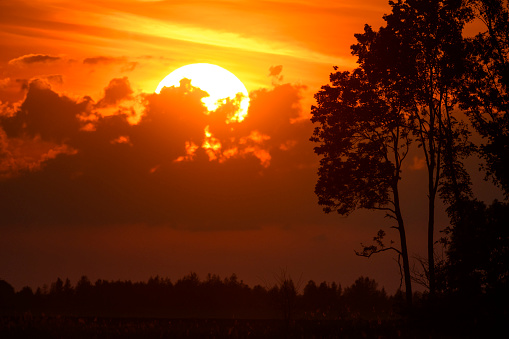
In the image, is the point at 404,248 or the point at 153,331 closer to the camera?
the point at 153,331

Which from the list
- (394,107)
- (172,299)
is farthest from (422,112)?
(172,299)

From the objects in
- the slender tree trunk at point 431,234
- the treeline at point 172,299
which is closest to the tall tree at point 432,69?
the slender tree trunk at point 431,234

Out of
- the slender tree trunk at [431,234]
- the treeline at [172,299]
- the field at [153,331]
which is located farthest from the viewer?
the treeline at [172,299]

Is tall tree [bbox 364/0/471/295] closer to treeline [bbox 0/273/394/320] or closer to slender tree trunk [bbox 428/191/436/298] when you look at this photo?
slender tree trunk [bbox 428/191/436/298]

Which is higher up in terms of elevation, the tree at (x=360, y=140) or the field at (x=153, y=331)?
the tree at (x=360, y=140)

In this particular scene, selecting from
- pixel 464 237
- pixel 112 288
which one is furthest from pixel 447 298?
pixel 112 288

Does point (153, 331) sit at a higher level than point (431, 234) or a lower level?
lower

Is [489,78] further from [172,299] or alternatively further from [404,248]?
[172,299]

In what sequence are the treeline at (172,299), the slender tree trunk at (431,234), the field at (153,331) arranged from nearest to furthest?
1. the field at (153,331)
2. the slender tree trunk at (431,234)
3. the treeline at (172,299)

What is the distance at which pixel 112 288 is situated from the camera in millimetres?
65875

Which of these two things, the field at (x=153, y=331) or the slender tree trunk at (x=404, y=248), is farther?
the slender tree trunk at (x=404, y=248)

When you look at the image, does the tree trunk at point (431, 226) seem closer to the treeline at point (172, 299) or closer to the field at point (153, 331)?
the field at point (153, 331)

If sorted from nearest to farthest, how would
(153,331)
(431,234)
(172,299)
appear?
(153,331), (431,234), (172,299)

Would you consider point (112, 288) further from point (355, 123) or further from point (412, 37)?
point (412, 37)
